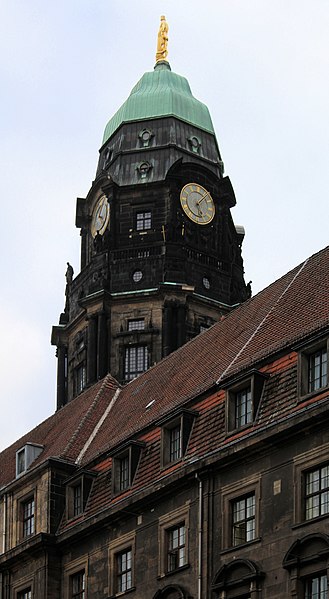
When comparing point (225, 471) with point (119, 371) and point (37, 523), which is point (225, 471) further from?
point (119, 371)

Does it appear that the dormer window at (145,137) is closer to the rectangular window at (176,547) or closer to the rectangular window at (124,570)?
the rectangular window at (124,570)

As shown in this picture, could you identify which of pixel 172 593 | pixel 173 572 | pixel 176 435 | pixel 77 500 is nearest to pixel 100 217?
pixel 77 500

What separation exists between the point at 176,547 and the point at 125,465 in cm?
526

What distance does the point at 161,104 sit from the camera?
89938 mm

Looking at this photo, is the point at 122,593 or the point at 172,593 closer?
the point at 172,593

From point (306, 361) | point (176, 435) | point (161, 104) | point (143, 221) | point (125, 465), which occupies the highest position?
point (161, 104)

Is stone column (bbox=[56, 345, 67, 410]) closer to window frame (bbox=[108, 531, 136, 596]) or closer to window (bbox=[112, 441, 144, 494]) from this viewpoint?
window (bbox=[112, 441, 144, 494])

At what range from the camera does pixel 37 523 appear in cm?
5709

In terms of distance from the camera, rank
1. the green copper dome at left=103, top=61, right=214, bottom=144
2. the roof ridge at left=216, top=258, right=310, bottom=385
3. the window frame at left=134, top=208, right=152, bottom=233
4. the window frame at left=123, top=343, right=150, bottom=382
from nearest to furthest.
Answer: the roof ridge at left=216, top=258, right=310, bottom=385
the window frame at left=123, top=343, right=150, bottom=382
the window frame at left=134, top=208, right=152, bottom=233
the green copper dome at left=103, top=61, right=214, bottom=144

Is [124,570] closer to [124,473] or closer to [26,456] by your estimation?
[124,473]

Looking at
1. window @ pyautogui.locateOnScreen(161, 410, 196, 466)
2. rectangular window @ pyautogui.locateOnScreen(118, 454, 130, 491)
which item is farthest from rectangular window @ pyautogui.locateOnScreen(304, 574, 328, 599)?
rectangular window @ pyautogui.locateOnScreen(118, 454, 130, 491)

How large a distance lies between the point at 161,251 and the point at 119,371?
7.04m

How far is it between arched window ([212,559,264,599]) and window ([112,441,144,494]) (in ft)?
24.6

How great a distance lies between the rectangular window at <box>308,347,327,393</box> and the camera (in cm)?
4497
